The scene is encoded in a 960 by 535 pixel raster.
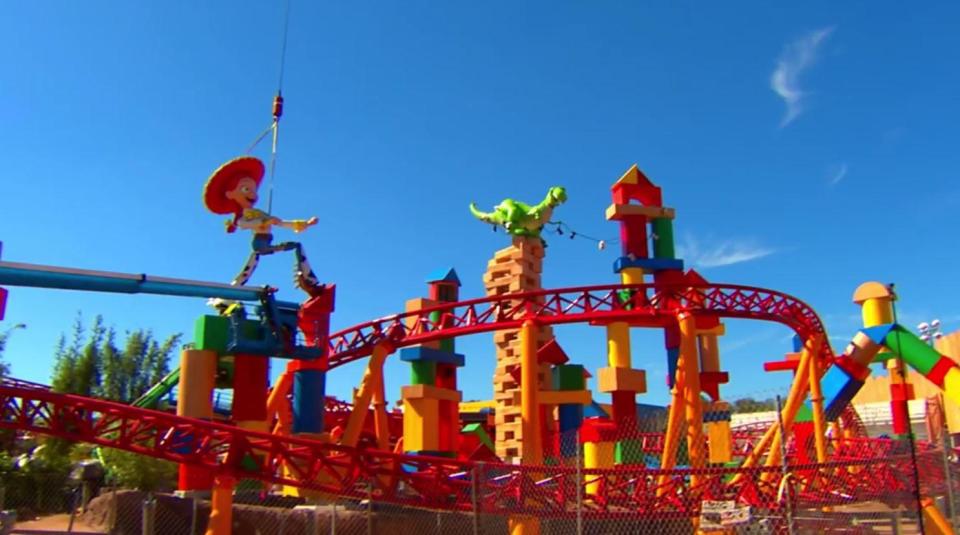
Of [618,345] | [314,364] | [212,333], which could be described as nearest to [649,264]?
[618,345]

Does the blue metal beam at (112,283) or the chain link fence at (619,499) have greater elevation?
the blue metal beam at (112,283)

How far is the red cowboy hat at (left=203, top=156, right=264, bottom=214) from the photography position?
57.6ft

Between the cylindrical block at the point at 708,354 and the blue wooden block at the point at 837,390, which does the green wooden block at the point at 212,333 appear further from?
the blue wooden block at the point at 837,390

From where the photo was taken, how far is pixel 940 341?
38.7 m

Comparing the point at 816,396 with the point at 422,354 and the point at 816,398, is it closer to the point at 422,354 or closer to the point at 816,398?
the point at 816,398

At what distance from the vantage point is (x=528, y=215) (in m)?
22.4

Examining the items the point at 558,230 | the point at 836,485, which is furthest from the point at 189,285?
the point at 836,485

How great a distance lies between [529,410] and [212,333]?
6494 millimetres

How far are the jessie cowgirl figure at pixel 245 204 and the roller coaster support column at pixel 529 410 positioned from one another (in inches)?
202

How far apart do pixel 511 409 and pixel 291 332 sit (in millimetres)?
6581

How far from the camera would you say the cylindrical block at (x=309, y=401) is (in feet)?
58.3

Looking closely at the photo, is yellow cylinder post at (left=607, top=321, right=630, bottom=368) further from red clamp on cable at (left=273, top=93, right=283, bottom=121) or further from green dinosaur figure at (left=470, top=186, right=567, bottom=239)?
red clamp on cable at (left=273, top=93, right=283, bottom=121)

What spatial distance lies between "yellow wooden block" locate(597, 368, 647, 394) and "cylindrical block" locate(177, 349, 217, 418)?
876 centimetres

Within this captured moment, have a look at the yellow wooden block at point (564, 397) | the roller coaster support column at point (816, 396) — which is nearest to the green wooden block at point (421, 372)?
the yellow wooden block at point (564, 397)
